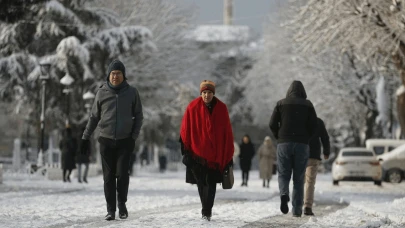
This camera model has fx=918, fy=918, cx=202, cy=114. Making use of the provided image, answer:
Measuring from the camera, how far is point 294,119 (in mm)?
12367

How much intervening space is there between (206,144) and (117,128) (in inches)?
44.3

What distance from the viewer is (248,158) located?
2948 centimetres

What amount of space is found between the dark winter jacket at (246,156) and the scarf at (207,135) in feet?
57.6

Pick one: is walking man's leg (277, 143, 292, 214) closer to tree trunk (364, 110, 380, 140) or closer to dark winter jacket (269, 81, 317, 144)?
dark winter jacket (269, 81, 317, 144)

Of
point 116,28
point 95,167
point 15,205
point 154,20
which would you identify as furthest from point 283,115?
Answer: point 154,20

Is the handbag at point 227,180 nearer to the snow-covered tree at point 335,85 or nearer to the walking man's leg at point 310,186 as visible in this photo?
the walking man's leg at point 310,186

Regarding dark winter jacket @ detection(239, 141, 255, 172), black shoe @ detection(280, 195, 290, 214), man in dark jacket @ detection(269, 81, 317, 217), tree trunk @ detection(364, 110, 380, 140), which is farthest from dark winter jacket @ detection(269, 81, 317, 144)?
tree trunk @ detection(364, 110, 380, 140)

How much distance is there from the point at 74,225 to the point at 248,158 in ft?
63.4

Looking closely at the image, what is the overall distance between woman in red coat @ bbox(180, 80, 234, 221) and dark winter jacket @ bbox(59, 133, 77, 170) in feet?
57.4

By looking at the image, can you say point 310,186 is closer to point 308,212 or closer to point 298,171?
point 308,212

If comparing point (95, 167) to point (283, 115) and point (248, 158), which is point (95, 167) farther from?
point (283, 115)

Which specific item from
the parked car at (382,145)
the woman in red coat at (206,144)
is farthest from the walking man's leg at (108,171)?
the parked car at (382,145)

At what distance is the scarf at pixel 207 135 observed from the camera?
448 inches

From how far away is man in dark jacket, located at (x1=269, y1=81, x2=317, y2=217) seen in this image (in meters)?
12.3
